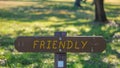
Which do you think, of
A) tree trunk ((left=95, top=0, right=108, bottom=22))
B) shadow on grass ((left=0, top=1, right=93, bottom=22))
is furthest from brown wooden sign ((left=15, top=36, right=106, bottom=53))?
shadow on grass ((left=0, top=1, right=93, bottom=22))

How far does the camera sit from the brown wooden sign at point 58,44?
6184 mm

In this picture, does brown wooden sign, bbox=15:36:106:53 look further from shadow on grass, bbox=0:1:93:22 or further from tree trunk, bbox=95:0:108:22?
shadow on grass, bbox=0:1:93:22

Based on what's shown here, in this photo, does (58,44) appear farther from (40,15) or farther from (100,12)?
(40,15)

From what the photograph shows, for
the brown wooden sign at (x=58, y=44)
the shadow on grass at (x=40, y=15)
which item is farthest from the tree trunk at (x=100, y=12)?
the brown wooden sign at (x=58, y=44)

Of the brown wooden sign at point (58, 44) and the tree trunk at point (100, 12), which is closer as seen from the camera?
the brown wooden sign at point (58, 44)

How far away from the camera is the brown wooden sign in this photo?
6.18 meters

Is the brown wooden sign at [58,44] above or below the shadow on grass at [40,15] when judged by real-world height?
above

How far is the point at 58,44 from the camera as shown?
6188 mm

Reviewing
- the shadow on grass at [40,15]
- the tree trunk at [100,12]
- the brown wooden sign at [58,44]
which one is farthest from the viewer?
the shadow on grass at [40,15]

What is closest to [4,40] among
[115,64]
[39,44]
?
[115,64]

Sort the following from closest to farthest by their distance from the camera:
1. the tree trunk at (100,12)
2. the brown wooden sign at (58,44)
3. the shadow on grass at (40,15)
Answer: the brown wooden sign at (58,44) → the tree trunk at (100,12) → the shadow on grass at (40,15)

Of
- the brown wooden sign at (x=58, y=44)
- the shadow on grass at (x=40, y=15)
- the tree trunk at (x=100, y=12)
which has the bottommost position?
the shadow on grass at (x=40, y=15)

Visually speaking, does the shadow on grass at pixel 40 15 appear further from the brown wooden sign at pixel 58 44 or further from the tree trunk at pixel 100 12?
the brown wooden sign at pixel 58 44

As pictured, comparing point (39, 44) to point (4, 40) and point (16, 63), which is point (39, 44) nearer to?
point (16, 63)
